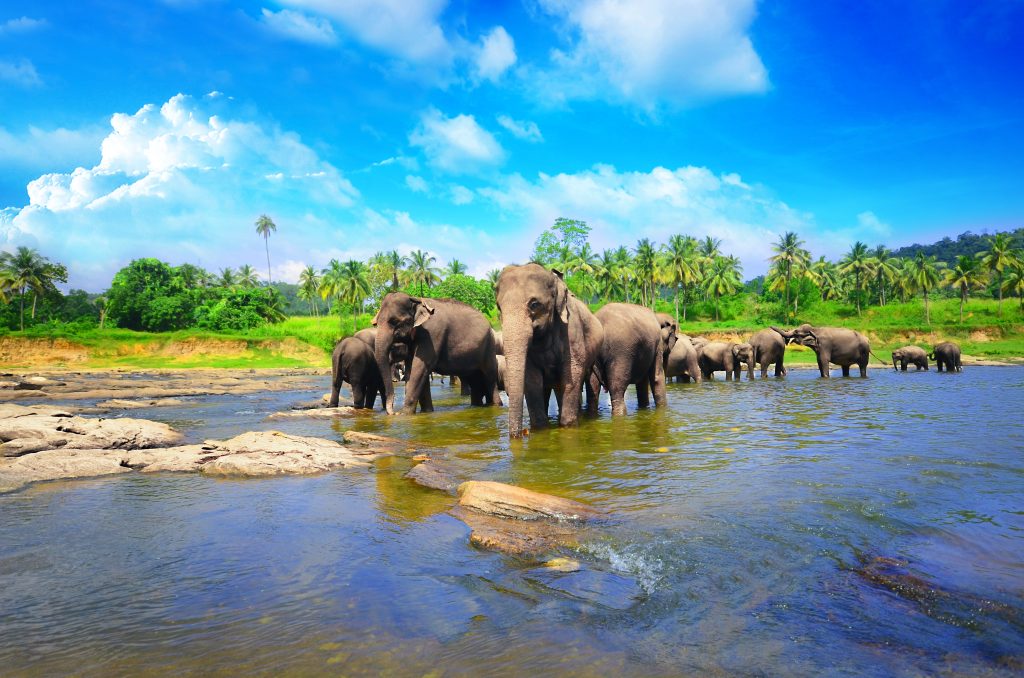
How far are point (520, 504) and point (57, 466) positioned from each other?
6.25 m

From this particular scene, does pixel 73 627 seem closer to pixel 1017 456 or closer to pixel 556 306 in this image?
pixel 556 306

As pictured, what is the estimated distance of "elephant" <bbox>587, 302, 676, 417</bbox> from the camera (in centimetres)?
1169

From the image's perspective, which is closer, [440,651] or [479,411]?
[440,651]

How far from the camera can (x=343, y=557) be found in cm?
429

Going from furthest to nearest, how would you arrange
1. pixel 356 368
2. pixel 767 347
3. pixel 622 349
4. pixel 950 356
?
1. pixel 950 356
2. pixel 767 347
3. pixel 356 368
4. pixel 622 349

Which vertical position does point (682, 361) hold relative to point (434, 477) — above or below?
above

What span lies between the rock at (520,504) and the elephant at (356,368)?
10.7m

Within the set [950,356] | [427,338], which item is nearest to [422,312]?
[427,338]

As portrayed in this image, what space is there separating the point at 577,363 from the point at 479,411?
4.86m

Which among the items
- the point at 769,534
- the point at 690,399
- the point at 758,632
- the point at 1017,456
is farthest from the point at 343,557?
the point at 690,399

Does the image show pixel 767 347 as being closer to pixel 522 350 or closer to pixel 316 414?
pixel 316 414

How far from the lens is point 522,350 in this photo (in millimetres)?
9039

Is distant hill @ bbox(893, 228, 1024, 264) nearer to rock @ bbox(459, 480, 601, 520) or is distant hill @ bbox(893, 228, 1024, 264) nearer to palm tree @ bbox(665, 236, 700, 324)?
palm tree @ bbox(665, 236, 700, 324)

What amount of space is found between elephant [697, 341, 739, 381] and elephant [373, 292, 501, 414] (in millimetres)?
18264
